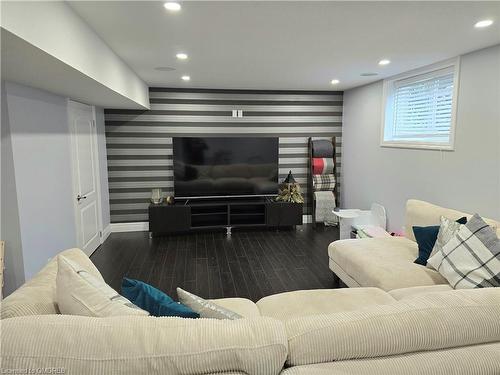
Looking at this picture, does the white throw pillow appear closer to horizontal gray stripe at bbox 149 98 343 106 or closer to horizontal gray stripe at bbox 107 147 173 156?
horizontal gray stripe at bbox 107 147 173 156

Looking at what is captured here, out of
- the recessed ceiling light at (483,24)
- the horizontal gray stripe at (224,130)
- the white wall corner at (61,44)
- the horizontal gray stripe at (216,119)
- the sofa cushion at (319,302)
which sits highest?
the recessed ceiling light at (483,24)

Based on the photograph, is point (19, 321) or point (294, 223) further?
point (294, 223)

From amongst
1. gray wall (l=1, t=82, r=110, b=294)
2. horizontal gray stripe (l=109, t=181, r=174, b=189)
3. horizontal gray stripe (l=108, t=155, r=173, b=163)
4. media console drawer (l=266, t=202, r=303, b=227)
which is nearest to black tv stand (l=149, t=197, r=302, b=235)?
media console drawer (l=266, t=202, r=303, b=227)

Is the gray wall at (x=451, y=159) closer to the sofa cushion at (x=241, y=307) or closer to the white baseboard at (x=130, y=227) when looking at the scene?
the sofa cushion at (x=241, y=307)

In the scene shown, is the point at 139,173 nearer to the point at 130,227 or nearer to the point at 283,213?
the point at 130,227

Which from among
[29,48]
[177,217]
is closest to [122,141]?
[177,217]

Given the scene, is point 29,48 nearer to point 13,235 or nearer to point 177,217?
point 13,235

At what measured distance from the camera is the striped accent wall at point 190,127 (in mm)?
5375

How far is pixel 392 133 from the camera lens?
4.64m

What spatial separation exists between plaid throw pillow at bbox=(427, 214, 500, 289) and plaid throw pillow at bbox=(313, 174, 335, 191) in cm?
342

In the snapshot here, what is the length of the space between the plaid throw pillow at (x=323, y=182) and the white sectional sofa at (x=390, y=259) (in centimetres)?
244

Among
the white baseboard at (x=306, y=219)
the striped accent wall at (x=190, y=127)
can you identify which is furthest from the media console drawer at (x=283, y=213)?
the striped accent wall at (x=190, y=127)

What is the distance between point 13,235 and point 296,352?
2517 mm

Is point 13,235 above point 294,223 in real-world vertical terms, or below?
above
